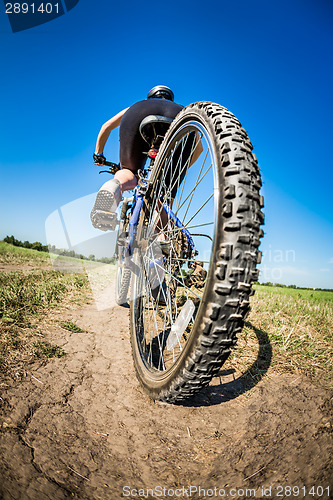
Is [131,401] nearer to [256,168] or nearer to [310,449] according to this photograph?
[310,449]

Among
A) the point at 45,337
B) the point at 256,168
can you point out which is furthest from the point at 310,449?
the point at 45,337

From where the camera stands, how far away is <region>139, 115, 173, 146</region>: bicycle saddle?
2074 millimetres

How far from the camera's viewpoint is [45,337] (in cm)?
173

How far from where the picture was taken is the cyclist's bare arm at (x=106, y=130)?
9.03ft

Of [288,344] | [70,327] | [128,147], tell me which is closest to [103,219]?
[128,147]

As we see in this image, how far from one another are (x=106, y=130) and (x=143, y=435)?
308cm

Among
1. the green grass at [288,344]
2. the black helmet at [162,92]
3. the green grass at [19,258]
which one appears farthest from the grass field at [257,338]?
the green grass at [19,258]

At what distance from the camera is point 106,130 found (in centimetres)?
289

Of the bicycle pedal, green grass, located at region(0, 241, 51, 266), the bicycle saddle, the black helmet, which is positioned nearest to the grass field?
the bicycle pedal

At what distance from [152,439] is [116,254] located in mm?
2161

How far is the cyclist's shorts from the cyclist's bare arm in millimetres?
458

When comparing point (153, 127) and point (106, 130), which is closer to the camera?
point (153, 127)

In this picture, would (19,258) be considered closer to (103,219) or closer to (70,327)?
(103,219)

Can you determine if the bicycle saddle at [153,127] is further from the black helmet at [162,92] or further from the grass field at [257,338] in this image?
the grass field at [257,338]
